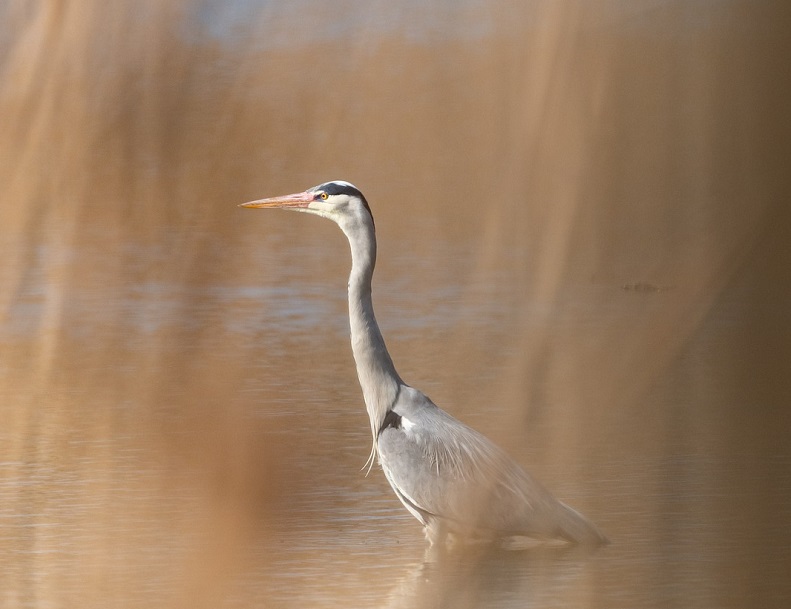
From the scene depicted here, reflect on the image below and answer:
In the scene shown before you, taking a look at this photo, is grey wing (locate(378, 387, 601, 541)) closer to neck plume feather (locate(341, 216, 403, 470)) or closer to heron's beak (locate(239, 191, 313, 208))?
neck plume feather (locate(341, 216, 403, 470))

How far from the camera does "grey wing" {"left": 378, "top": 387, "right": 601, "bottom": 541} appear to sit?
4.99 ft

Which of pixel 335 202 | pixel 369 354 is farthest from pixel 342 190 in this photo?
pixel 369 354

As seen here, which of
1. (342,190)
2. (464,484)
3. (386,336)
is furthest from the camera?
(386,336)

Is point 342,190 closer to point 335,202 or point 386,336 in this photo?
point 335,202

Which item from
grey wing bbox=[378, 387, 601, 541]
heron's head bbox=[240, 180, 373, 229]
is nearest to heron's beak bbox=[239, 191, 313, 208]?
heron's head bbox=[240, 180, 373, 229]

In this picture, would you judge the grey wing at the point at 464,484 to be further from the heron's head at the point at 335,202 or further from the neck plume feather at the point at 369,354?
the heron's head at the point at 335,202

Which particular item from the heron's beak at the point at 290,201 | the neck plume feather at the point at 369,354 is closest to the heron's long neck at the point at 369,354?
the neck plume feather at the point at 369,354

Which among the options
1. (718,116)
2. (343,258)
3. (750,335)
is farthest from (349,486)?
(343,258)

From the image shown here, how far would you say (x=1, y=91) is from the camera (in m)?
1.22

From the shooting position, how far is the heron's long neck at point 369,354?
169cm

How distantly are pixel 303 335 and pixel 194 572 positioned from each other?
1.11 metres

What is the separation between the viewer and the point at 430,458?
160cm

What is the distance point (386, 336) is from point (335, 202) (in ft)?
2.58

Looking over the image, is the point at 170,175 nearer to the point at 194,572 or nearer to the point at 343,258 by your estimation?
the point at 194,572
